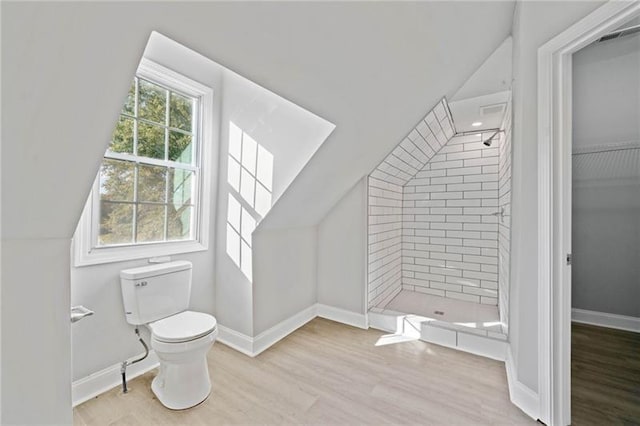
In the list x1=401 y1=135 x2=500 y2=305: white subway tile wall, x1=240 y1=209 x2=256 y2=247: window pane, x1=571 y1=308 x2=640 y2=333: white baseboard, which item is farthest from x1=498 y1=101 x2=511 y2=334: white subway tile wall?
x1=240 y1=209 x2=256 y2=247: window pane

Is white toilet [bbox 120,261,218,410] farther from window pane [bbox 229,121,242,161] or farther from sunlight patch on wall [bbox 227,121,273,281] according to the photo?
window pane [bbox 229,121,242,161]

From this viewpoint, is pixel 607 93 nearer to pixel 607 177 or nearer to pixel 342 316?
pixel 607 177

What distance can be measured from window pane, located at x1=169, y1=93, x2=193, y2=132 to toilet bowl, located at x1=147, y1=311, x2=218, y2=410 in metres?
1.40

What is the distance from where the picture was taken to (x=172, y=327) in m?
1.56

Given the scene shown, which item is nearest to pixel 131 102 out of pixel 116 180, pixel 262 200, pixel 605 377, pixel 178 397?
pixel 116 180

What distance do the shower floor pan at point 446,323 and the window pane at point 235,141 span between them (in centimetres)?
182

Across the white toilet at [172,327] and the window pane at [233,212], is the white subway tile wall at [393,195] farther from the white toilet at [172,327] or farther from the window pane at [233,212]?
the white toilet at [172,327]

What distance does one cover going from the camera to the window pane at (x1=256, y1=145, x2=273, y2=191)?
1.86 metres

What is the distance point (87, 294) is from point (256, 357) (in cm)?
113

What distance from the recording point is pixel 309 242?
267 centimetres

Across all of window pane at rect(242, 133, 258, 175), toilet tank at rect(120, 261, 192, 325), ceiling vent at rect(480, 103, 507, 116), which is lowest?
toilet tank at rect(120, 261, 192, 325)

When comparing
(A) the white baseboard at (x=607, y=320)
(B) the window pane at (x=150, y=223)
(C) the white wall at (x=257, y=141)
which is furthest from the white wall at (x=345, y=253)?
(A) the white baseboard at (x=607, y=320)

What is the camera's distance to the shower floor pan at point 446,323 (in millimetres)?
1981

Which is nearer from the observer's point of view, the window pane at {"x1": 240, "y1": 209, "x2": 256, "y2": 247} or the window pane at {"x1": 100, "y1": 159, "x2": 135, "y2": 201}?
the window pane at {"x1": 100, "y1": 159, "x2": 135, "y2": 201}
